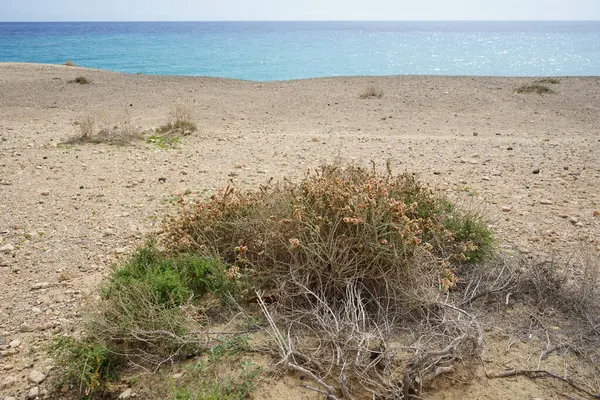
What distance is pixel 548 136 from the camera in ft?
30.5

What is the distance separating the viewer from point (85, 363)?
2.54 meters

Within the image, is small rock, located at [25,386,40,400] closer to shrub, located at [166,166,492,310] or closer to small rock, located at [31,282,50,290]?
small rock, located at [31,282,50,290]

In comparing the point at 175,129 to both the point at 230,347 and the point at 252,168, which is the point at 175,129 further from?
the point at 230,347

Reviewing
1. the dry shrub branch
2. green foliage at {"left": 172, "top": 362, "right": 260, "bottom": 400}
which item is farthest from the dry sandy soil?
the dry shrub branch

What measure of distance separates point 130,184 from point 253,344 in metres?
3.65

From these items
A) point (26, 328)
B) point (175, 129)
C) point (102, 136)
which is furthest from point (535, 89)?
point (26, 328)

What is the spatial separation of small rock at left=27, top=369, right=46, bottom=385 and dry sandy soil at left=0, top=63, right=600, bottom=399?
0.04ft

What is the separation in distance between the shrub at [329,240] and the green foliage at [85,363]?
0.97 metres

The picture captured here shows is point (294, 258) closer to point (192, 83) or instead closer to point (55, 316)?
point (55, 316)

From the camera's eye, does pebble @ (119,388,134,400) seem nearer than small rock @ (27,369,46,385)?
Yes

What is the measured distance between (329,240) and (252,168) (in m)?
3.66

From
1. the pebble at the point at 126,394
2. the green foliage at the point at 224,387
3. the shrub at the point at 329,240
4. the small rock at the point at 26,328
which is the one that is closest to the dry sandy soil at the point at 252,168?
the small rock at the point at 26,328

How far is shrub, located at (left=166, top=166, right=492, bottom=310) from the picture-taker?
119 inches


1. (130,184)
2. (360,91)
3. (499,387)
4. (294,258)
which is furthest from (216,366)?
(360,91)
